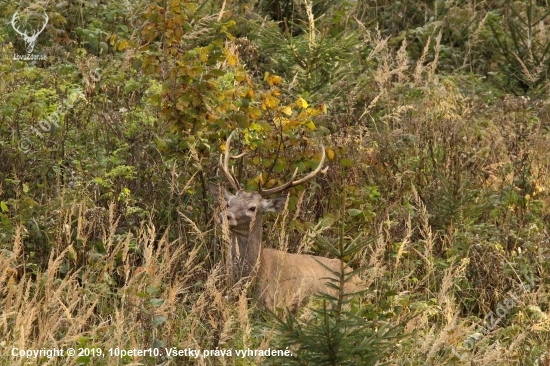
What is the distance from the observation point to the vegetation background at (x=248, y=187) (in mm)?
5805

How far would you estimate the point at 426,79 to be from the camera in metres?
11.2

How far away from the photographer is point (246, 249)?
728 cm

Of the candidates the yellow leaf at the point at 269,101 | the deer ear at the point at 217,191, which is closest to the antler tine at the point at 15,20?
the yellow leaf at the point at 269,101

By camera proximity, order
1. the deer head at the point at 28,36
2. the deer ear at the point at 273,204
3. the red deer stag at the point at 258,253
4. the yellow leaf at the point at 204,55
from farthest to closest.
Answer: the deer head at the point at 28,36, the yellow leaf at the point at 204,55, the deer ear at the point at 273,204, the red deer stag at the point at 258,253

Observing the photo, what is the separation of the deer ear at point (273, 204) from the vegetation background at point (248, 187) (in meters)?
0.33

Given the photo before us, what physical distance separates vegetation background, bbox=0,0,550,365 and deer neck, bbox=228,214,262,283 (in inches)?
4.7

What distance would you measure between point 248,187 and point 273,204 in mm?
508

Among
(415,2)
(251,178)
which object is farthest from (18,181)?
(415,2)

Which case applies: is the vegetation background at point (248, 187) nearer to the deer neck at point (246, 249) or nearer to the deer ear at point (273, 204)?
the deer neck at point (246, 249)

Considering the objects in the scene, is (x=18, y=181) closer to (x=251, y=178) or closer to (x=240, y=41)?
(x=251, y=178)

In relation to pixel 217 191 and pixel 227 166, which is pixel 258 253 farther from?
pixel 227 166

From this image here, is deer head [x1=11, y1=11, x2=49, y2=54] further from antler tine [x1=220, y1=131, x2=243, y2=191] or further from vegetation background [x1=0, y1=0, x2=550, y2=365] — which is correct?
antler tine [x1=220, y1=131, x2=243, y2=191]

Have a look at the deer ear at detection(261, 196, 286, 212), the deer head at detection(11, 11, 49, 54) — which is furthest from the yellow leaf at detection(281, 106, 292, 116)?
the deer head at detection(11, 11, 49, 54)

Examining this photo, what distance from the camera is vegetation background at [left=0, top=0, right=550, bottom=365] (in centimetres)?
580
